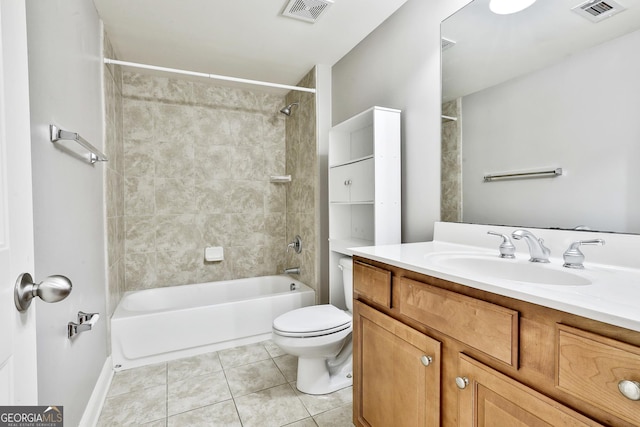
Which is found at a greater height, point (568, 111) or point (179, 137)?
point (179, 137)

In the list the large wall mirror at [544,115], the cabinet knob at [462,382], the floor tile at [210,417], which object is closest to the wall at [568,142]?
the large wall mirror at [544,115]

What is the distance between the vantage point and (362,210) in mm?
2209

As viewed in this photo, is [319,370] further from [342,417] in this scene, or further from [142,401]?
[142,401]

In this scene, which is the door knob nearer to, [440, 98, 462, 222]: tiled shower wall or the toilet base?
the toilet base

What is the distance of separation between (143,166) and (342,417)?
2.55m

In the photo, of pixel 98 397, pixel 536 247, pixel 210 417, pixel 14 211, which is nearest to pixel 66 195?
pixel 14 211

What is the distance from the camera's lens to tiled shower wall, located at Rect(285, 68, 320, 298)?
8.79ft

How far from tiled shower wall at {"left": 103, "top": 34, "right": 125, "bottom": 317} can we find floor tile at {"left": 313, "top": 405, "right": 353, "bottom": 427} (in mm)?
1549

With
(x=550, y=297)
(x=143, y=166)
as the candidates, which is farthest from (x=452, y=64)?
(x=143, y=166)

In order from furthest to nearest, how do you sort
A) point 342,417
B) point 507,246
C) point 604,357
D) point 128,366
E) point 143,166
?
point 143,166, point 128,366, point 342,417, point 507,246, point 604,357

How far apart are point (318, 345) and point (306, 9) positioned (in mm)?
1964

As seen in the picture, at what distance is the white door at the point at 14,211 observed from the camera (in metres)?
0.54

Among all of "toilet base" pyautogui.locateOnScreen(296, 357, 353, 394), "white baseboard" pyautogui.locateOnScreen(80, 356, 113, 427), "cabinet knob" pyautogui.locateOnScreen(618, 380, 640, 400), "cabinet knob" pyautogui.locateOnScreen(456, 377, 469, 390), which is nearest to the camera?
"cabinet knob" pyautogui.locateOnScreen(618, 380, 640, 400)


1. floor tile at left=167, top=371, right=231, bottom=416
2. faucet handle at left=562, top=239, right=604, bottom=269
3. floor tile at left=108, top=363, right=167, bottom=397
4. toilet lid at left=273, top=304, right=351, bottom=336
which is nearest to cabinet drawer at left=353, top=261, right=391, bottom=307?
toilet lid at left=273, top=304, right=351, bottom=336
